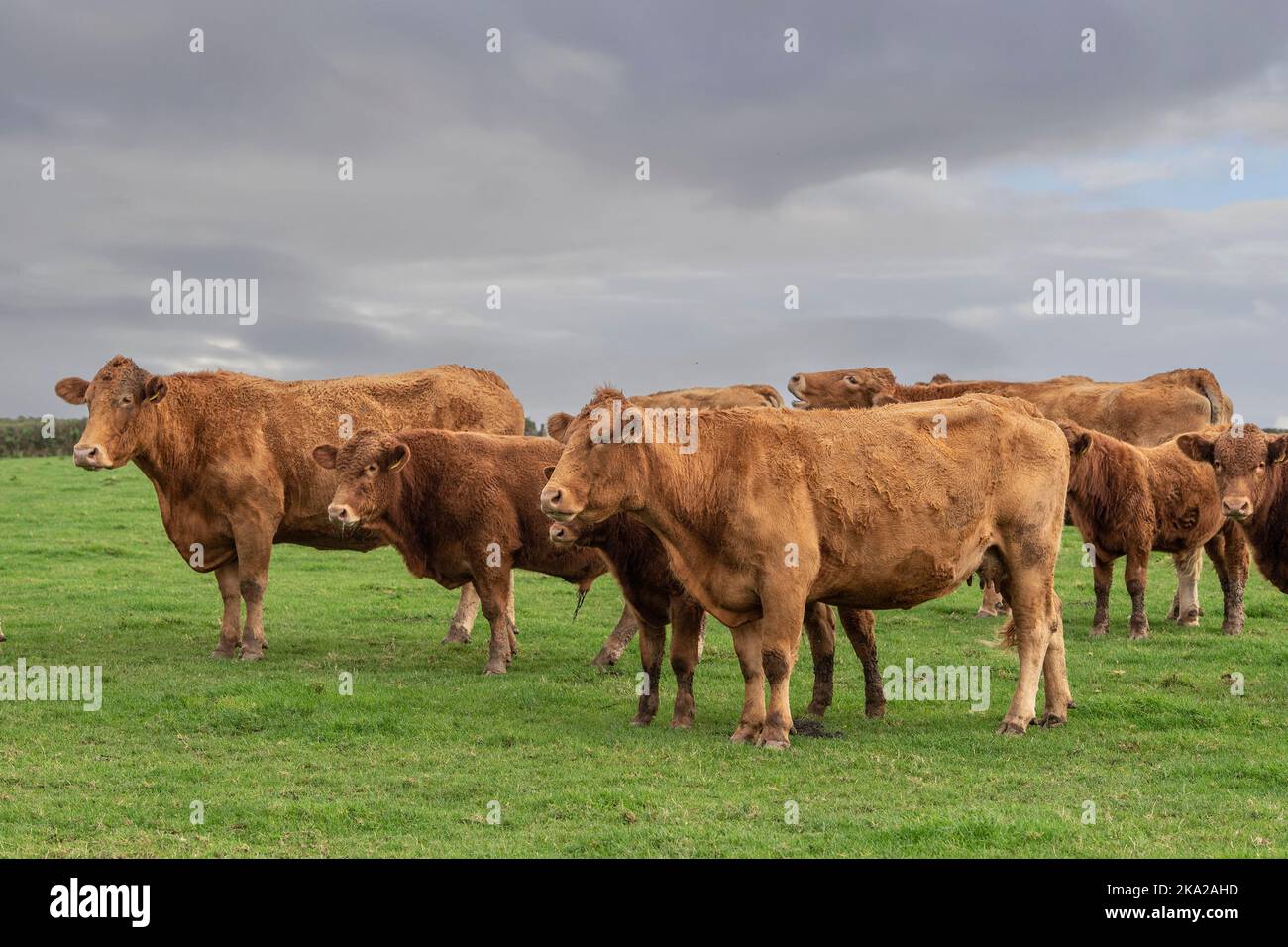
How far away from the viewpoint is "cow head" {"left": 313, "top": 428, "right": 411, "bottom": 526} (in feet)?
44.4

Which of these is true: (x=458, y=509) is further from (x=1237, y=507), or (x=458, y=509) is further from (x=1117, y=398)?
(x=1117, y=398)

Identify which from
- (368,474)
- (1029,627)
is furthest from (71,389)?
(1029,627)

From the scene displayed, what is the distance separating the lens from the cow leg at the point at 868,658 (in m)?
11.4

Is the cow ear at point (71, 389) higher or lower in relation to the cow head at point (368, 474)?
higher

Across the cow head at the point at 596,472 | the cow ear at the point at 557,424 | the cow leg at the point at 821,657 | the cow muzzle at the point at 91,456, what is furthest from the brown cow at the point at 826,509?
the cow muzzle at the point at 91,456

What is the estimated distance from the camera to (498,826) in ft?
27.1

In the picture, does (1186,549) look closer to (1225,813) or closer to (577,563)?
(577,563)

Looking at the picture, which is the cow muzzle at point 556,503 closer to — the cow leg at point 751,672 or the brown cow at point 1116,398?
the cow leg at point 751,672

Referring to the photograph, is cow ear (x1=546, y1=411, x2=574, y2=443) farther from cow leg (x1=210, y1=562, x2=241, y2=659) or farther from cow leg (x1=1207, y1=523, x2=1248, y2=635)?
cow leg (x1=1207, y1=523, x2=1248, y2=635)

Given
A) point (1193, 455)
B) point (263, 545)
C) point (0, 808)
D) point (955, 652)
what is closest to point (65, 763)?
point (0, 808)

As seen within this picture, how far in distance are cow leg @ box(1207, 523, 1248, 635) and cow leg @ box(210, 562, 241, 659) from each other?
36.9ft

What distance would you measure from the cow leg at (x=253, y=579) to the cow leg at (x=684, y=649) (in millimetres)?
5668

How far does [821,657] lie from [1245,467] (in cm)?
557

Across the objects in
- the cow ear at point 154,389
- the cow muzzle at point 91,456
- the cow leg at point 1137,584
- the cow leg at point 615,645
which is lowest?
the cow leg at point 615,645
